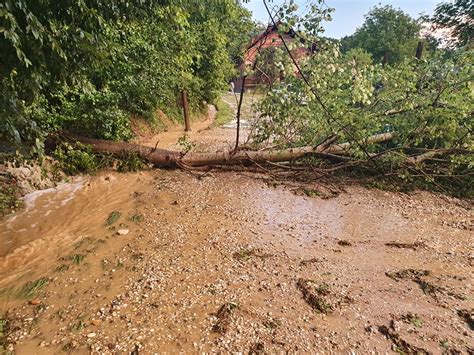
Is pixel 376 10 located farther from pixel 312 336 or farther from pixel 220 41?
pixel 312 336

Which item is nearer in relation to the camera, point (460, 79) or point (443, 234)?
point (443, 234)

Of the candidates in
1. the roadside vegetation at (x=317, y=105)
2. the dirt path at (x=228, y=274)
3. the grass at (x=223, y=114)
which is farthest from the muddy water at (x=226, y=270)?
the grass at (x=223, y=114)

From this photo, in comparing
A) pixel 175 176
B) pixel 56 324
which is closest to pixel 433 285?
pixel 56 324

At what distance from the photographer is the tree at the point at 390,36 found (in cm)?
3794

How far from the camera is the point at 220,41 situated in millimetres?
15203

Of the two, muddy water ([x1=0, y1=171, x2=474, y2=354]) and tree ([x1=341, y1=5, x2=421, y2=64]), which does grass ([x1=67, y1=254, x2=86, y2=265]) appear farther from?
tree ([x1=341, y1=5, x2=421, y2=64])

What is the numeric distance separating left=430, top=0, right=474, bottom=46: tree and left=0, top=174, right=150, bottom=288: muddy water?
995 inches

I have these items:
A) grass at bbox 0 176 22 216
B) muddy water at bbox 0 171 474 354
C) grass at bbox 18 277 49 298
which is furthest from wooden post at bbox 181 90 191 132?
grass at bbox 18 277 49 298


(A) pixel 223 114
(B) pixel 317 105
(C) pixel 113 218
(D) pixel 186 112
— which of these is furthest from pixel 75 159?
(A) pixel 223 114

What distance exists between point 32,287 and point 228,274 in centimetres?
239

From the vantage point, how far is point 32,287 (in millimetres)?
3689

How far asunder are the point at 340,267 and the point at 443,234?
2.83 m

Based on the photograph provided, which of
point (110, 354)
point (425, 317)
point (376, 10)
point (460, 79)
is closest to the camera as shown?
point (110, 354)

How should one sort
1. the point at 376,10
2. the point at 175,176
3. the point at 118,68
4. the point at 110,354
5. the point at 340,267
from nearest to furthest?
the point at 110,354, the point at 340,267, the point at 175,176, the point at 118,68, the point at 376,10
